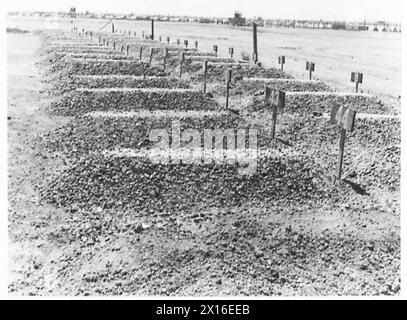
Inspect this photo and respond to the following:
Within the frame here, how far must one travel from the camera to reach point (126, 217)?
27.5ft

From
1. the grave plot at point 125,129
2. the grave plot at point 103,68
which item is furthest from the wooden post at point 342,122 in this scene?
the grave plot at point 103,68

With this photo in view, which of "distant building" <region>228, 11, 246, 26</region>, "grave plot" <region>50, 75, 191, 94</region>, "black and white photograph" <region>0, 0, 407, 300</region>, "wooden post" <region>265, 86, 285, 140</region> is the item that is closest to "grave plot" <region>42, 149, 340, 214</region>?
"black and white photograph" <region>0, 0, 407, 300</region>

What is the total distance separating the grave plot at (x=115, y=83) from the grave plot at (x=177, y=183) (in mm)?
9325

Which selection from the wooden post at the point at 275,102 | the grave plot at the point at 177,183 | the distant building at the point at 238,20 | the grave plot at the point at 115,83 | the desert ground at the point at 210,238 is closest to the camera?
the desert ground at the point at 210,238

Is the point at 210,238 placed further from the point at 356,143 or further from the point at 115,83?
the point at 115,83

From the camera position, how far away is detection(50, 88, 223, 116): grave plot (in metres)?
15.4

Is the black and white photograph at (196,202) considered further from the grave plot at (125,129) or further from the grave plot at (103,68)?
the grave plot at (103,68)

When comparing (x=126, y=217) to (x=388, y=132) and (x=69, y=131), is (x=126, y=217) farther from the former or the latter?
(x=388, y=132)

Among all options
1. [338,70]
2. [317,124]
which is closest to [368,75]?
[338,70]

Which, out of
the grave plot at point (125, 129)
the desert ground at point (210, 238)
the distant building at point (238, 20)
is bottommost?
the desert ground at point (210, 238)

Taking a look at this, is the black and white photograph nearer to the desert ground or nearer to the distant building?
the desert ground

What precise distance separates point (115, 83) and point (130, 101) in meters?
4.17

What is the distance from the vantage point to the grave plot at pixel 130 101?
1545cm

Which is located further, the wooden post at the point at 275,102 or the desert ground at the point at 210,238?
the wooden post at the point at 275,102
